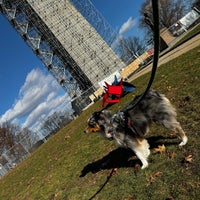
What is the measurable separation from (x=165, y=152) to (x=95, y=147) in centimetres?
478

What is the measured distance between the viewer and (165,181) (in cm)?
664

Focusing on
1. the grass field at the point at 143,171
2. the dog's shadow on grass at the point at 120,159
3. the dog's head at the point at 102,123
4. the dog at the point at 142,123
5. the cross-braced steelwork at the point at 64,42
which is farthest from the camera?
the cross-braced steelwork at the point at 64,42

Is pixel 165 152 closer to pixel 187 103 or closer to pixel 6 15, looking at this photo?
pixel 187 103

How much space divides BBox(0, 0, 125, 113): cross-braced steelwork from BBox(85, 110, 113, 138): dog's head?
144ft

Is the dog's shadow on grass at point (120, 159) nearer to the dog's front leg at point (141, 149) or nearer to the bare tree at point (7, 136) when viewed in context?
the dog's front leg at point (141, 149)

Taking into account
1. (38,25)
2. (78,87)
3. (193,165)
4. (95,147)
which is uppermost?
(38,25)

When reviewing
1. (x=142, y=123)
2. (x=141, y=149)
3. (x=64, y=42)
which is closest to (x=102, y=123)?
(x=142, y=123)

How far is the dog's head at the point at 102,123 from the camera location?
316 inches

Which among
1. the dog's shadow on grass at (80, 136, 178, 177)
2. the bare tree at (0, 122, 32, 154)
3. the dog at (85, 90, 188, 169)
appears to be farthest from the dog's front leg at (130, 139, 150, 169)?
the bare tree at (0, 122, 32, 154)

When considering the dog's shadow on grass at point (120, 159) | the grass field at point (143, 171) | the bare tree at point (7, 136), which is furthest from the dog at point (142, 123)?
the bare tree at point (7, 136)

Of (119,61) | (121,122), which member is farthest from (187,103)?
(119,61)

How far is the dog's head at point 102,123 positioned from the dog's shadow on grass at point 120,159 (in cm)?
104

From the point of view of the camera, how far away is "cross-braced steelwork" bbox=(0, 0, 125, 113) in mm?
52781

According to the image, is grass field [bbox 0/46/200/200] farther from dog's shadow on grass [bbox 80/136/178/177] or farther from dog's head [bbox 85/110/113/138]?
dog's head [bbox 85/110/113/138]
